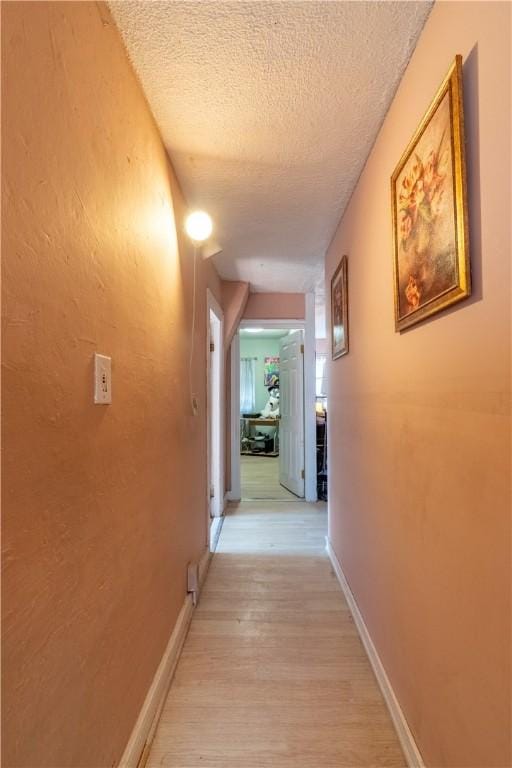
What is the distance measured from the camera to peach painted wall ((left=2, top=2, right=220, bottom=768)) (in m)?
0.58

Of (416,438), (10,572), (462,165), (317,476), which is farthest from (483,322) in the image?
(317,476)

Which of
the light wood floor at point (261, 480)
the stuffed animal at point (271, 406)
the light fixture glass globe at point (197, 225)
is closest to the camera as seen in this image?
the light fixture glass globe at point (197, 225)

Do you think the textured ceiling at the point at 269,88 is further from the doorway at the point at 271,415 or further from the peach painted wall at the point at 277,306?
the doorway at the point at 271,415

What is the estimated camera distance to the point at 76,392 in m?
0.75

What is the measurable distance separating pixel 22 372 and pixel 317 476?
3.64m

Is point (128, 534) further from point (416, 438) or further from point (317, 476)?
point (317, 476)

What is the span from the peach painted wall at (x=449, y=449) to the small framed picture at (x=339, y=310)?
0.39m

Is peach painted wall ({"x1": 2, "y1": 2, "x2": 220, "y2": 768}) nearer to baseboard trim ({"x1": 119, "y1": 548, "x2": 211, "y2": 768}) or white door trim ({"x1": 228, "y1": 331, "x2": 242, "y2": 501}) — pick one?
baseboard trim ({"x1": 119, "y1": 548, "x2": 211, "y2": 768})

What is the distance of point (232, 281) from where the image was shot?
3.27 metres

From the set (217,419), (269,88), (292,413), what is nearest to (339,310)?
(269,88)

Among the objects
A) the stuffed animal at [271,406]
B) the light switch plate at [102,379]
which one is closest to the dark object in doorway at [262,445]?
the stuffed animal at [271,406]

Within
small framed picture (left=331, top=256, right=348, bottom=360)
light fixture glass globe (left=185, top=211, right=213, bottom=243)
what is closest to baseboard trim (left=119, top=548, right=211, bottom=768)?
small framed picture (left=331, top=256, right=348, bottom=360)

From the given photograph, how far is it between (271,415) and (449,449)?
610 cm

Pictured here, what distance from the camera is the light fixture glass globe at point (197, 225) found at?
1.80 m
